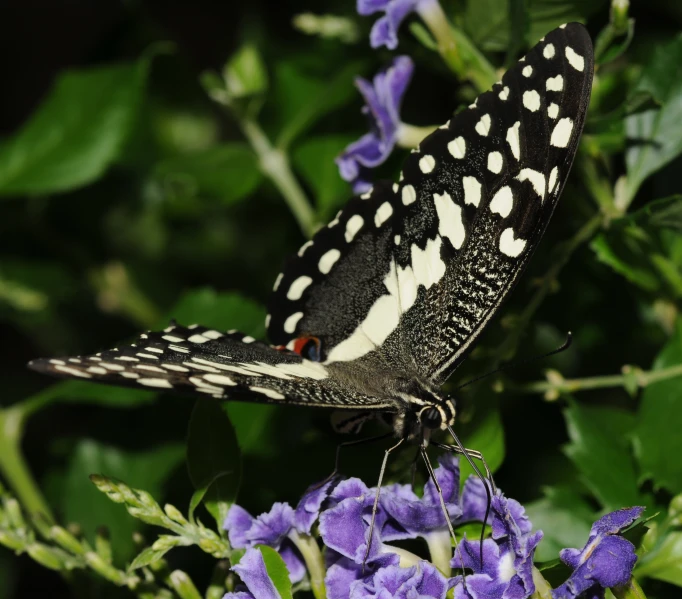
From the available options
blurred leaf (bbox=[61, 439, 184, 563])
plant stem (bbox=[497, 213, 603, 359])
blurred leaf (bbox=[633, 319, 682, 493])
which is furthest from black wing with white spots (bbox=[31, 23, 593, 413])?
blurred leaf (bbox=[61, 439, 184, 563])

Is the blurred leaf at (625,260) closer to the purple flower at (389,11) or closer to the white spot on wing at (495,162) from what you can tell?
the white spot on wing at (495,162)

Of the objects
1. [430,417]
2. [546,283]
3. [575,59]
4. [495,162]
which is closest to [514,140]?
[495,162]

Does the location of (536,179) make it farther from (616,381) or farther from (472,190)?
(616,381)

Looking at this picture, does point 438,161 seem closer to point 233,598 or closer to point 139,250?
point 233,598

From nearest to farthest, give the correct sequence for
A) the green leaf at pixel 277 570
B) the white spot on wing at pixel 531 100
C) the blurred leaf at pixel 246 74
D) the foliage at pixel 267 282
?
the green leaf at pixel 277 570 → the white spot on wing at pixel 531 100 → the foliage at pixel 267 282 → the blurred leaf at pixel 246 74

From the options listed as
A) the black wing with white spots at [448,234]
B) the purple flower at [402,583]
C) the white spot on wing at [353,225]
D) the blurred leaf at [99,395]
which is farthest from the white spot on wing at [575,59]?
the blurred leaf at [99,395]

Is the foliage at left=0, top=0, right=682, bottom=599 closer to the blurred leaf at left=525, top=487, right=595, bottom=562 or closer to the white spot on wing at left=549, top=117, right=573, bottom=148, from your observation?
the blurred leaf at left=525, top=487, right=595, bottom=562

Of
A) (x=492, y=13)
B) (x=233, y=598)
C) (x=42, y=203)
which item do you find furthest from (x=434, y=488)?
(x=42, y=203)
